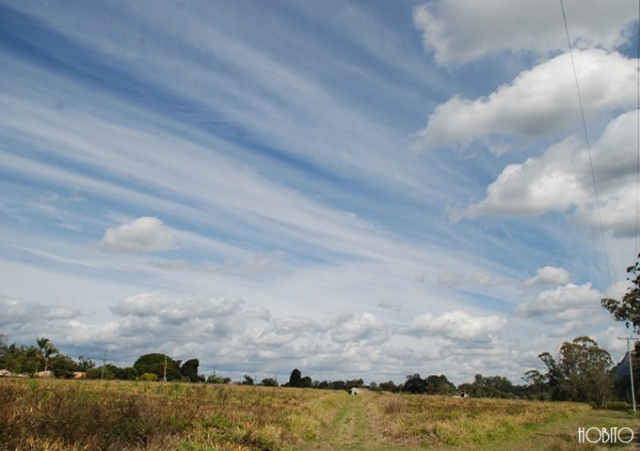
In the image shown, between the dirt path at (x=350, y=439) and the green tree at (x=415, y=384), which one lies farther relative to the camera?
the green tree at (x=415, y=384)

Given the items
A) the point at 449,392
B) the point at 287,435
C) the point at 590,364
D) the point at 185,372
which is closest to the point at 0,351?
the point at 185,372

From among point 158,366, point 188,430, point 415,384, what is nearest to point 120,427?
point 188,430

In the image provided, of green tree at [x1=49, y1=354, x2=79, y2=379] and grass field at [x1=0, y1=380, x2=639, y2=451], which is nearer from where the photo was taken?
grass field at [x1=0, y1=380, x2=639, y2=451]

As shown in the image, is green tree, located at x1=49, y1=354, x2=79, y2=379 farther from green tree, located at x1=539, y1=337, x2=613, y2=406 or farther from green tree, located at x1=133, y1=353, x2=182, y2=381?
green tree, located at x1=539, y1=337, x2=613, y2=406

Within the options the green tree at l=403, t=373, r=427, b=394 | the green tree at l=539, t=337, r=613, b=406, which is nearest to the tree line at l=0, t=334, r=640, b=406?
the green tree at l=539, t=337, r=613, b=406

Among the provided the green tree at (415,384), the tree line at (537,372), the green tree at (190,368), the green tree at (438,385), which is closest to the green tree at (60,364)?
the tree line at (537,372)

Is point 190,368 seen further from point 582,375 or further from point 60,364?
point 582,375

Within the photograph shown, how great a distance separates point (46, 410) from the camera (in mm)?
10539

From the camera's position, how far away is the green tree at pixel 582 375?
74.9 m

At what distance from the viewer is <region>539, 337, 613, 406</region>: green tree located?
246ft

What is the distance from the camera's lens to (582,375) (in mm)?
78938

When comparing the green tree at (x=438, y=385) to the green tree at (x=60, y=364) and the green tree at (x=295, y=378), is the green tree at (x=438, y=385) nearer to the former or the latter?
the green tree at (x=295, y=378)

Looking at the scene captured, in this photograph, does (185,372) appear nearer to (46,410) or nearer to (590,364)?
(590,364)

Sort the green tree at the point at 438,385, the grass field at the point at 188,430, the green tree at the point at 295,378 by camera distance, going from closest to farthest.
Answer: the grass field at the point at 188,430, the green tree at the point at 438,385, the green tree at the point at 295,378
